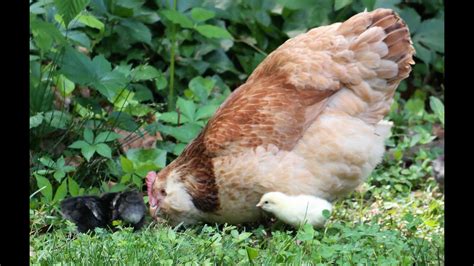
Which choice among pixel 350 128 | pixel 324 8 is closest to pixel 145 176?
pixel 350 128

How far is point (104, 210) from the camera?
531cm

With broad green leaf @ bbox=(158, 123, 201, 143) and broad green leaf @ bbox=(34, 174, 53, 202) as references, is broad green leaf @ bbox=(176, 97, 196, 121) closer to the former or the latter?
broad green leaf @ bbox=(158, 123, 201, 143)

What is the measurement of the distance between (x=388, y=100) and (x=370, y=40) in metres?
0.41

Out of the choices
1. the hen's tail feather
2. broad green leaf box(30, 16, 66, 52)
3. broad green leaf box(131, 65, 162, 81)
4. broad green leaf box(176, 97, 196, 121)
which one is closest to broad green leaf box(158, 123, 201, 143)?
broad green leaf box(176, 97, 196, 121)

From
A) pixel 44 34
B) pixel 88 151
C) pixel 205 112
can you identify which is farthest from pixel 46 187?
pixel 205 112

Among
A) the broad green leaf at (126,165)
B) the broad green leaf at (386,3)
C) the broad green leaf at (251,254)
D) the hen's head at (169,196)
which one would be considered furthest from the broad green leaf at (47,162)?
the broad green leaf at (386,3)

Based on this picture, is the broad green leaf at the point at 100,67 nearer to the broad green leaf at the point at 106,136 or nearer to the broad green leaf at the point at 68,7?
the broad green leaf at the point at 106,136

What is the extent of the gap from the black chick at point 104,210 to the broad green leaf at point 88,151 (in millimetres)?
338

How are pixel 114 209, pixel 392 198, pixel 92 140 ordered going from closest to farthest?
pixel 114 209 → pixel 92 140 → pixel 392 198

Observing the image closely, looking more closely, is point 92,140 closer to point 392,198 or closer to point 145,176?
point 145,176

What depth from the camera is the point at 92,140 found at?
580cm

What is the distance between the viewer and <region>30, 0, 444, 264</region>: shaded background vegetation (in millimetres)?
5742

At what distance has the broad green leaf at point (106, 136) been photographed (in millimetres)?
5812

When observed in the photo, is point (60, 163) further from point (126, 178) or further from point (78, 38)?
point (78, 38)
